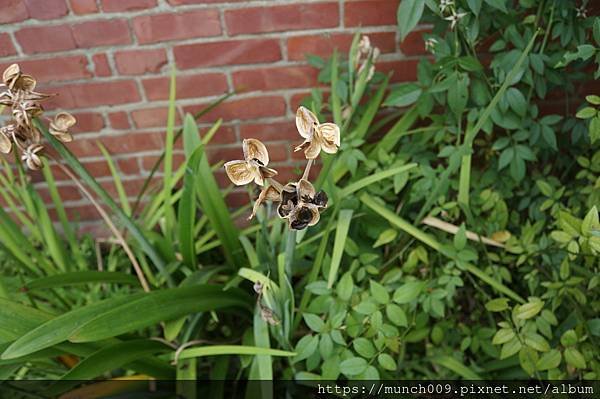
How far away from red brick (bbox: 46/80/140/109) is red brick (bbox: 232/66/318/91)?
1.12 ft

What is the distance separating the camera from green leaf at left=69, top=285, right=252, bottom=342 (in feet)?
3.12

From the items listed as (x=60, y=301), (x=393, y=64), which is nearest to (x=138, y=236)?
(x=60, y=301)

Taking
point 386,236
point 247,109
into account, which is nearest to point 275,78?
point 247,109

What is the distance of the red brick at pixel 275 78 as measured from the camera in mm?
1547

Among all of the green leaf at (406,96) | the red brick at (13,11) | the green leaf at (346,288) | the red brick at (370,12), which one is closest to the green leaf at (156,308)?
the green leaf at (346,288)

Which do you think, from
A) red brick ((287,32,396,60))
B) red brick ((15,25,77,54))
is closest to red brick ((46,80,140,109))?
red brick ((15,25,77,54))

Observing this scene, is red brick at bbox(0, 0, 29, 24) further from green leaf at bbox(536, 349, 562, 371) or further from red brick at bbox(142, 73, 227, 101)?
green leaf at bbox(536, 349, 562, 371)

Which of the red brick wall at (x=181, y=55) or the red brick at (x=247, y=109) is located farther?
the red brick at (x=247, y=109)

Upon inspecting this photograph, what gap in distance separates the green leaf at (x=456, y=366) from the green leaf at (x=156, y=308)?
0.53 m

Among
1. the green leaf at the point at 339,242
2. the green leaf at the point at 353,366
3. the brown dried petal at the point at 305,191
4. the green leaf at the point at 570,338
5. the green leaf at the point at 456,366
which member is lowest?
the green leaf at the point at 456,366

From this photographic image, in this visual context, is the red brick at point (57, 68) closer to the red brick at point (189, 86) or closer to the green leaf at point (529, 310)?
the red brick at point (189, 86)

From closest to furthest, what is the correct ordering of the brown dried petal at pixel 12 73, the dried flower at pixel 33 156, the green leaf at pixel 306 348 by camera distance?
the brown dried petal at pixel 12 73 < the dried flower at pixel 33 156 < the green leaf at pixel 306 348

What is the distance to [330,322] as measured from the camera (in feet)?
3.54

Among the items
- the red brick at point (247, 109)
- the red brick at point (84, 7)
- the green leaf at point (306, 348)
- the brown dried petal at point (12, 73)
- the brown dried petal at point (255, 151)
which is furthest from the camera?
the red brick at point (247, 109)
